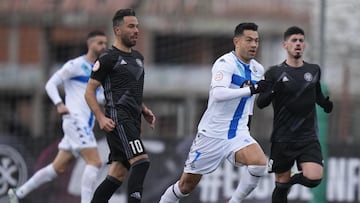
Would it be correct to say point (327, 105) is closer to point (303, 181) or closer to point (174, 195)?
point (303, 181)

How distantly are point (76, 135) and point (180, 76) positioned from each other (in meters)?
6.12

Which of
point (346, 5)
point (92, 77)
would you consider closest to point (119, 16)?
point (92, 77)

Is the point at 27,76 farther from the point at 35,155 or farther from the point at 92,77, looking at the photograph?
the point at 92,77

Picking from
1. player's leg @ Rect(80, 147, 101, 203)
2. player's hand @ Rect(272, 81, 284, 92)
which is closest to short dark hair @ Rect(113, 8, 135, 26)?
player's hand @ Rect(272, 81, 284, 92)

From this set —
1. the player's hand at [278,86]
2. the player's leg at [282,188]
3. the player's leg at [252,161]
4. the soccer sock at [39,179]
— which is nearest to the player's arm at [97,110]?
the player's leg at [252,161]

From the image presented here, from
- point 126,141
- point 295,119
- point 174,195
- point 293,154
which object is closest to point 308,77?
point 295,119

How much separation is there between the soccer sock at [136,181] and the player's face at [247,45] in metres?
1.60

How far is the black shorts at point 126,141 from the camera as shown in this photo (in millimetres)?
10148

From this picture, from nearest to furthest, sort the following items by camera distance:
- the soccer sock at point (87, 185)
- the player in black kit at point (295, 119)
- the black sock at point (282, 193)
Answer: the player in black kit at point (295, 119) < the black sock at point (282, 193) < the soccer sock at point (87, 185)

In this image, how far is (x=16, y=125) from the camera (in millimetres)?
19547

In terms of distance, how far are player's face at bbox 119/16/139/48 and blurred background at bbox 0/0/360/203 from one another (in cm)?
462

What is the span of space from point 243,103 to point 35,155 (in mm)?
5524

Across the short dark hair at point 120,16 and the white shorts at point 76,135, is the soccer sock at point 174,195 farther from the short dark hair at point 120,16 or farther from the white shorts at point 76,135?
the white shorts at point 76,135

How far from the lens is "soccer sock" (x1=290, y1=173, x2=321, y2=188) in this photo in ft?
36.1
